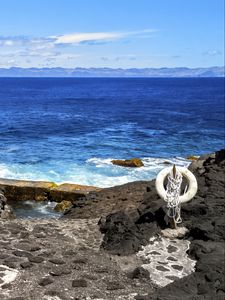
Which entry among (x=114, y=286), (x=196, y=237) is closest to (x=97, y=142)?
(x=196, y=237)

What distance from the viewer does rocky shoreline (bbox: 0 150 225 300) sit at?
9688 millimetres

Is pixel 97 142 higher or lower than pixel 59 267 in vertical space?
lower

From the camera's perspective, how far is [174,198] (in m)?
14.0

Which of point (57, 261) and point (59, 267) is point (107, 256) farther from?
point (59, 267)

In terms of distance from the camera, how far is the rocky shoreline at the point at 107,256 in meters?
9.69

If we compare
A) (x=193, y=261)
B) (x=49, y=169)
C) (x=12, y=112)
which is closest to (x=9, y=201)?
(x=49, y=169)

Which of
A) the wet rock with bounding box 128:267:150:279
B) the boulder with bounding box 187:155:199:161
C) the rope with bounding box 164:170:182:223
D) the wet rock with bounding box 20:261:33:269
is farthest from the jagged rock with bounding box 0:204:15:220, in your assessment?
the boulder with bounding box 187:155:199:161

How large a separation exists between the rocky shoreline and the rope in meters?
0.26

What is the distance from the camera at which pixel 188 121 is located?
64312 mm

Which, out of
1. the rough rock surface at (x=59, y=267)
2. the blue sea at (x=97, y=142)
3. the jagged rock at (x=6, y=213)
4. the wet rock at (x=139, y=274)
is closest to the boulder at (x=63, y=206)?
the jagged rock at (x=6, y=213)

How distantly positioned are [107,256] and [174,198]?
3145 millimetres

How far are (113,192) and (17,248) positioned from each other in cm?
995

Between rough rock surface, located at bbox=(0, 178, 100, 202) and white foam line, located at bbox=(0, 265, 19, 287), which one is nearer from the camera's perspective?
white foam line, located at bbox=(0, 265, 19, 287)

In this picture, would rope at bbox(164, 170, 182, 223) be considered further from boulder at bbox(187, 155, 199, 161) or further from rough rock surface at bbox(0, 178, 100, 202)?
boulder at bbox(187, 155, 199, 161)
